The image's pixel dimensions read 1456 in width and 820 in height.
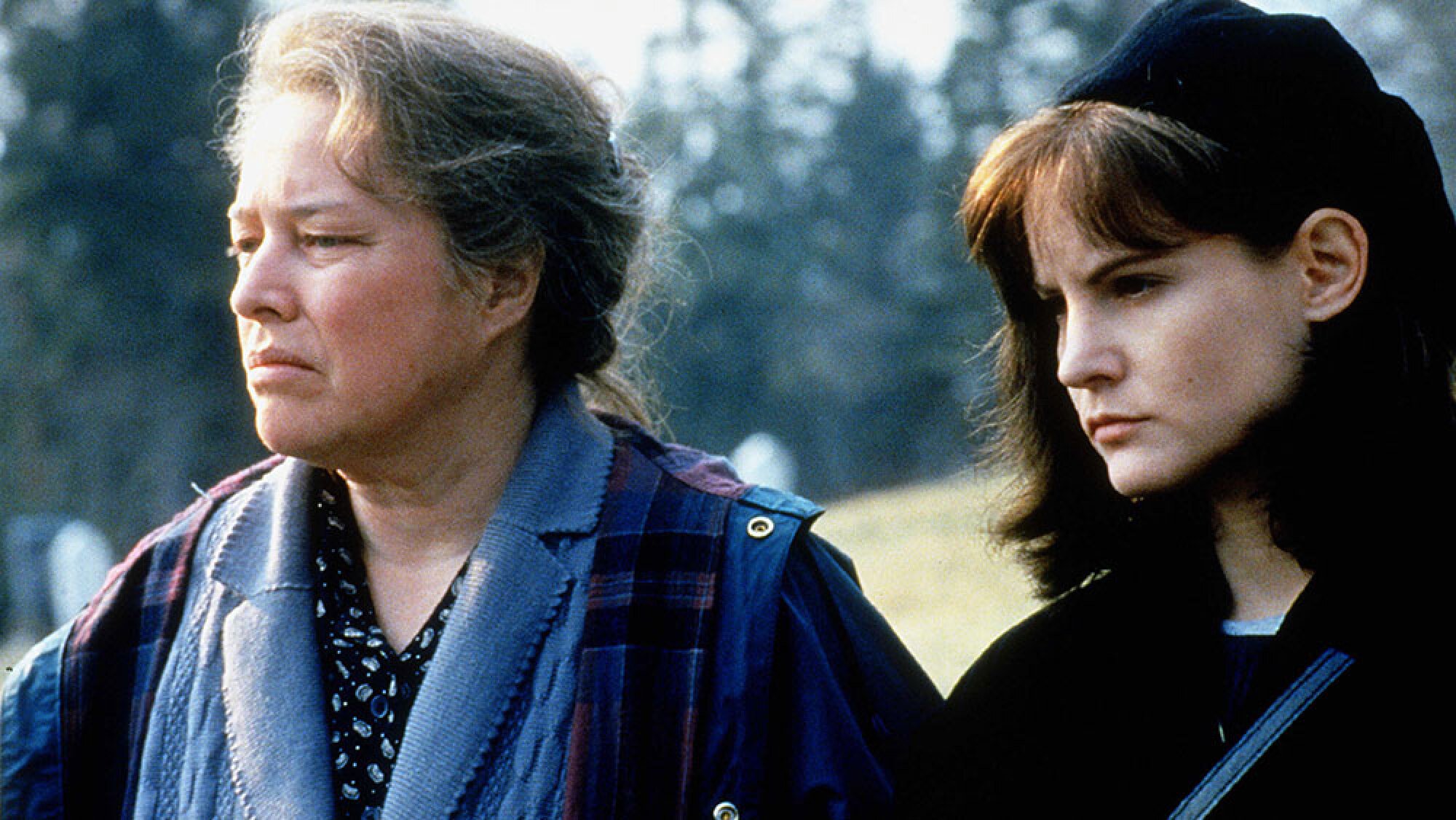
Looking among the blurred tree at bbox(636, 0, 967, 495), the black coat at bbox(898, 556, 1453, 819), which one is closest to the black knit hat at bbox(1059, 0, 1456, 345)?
the black coat at bbox(898, 556, 1453, 819)

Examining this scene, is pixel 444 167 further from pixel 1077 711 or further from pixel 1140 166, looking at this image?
pixel 1077 711

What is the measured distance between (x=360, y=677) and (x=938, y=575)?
6.33 meters

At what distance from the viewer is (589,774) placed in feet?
7.71

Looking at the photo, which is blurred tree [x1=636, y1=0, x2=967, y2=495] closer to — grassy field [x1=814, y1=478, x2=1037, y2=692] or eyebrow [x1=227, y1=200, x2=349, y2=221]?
grassy field [x1=814, y1=478, x2=1037, y2=692]

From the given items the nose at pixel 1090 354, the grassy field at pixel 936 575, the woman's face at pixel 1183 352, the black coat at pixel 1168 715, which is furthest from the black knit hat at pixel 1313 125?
the grassy field at pixel 936 575

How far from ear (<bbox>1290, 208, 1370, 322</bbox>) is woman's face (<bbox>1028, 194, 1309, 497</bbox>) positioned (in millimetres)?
19

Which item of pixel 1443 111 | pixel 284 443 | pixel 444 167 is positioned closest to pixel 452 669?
pixel 284 443

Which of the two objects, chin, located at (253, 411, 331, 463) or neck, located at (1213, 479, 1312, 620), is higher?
chin, located at (253, 411, 331, 463)

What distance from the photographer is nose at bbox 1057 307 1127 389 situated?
205cm

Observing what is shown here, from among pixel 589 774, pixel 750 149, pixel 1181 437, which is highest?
pixel 750 149

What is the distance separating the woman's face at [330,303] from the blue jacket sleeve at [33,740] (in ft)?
2.21

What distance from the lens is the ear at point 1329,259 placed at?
2.02 meters

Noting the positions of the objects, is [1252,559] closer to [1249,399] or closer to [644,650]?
[1249,399]

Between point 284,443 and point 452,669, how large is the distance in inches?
19.7
